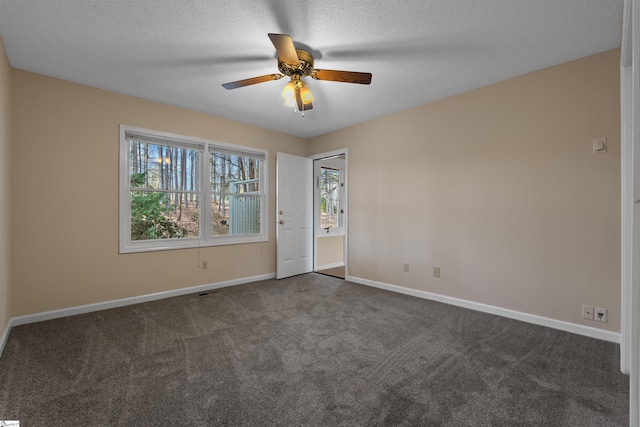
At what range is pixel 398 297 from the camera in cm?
383

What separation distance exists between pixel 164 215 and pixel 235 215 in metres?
1.01

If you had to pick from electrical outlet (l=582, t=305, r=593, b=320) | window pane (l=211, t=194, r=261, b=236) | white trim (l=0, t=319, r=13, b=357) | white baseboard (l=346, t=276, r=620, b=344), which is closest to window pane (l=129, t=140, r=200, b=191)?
window pane (l=211, t=194, r=261, b=236)

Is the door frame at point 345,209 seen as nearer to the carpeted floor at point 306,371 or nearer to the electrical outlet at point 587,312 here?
the carpeted floor at point 306,371

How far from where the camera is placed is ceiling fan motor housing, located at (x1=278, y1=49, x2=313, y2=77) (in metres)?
2.47

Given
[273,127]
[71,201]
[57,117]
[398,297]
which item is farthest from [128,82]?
[398,297]

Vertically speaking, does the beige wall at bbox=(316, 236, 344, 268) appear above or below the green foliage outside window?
Result: below

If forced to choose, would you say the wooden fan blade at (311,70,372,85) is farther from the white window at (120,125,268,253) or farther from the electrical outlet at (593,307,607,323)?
the electrical outlet at (593,307,607,323)

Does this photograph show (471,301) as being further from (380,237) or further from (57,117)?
(57,117)

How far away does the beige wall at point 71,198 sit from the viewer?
2.92 m

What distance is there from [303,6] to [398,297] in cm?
328

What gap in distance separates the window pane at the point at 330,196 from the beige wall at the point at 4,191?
176 inches

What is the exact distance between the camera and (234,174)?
4602 millimetres

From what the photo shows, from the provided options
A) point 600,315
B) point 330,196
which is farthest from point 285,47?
point 330,196

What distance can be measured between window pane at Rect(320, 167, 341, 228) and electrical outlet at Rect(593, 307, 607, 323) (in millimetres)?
4275
